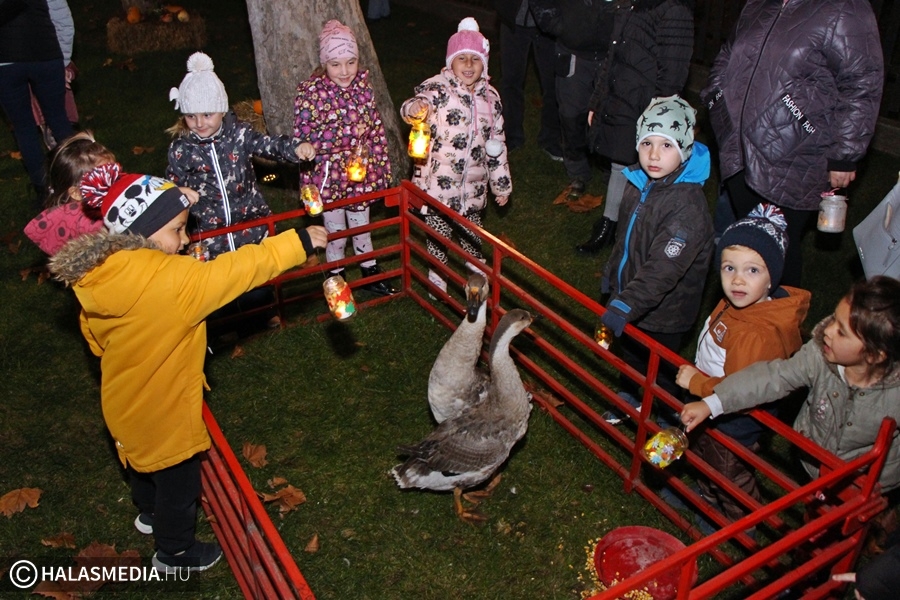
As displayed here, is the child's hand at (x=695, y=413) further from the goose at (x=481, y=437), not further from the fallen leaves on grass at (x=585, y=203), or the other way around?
the fallen leaves on grass at (x=585, y=203)

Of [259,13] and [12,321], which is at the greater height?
[259,13]

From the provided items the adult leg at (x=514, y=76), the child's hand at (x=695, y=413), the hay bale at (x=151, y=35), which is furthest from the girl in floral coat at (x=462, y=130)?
Result: the hay bale at (x=151, y=35)

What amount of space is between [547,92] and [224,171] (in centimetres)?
481

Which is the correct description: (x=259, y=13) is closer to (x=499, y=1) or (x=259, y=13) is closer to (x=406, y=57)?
(x=499, y=1)

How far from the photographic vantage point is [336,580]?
4324mm

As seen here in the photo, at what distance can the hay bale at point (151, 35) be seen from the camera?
43.1 feet

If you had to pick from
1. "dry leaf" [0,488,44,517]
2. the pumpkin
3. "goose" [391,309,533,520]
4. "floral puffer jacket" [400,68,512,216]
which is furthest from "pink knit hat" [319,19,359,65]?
the pumpkin

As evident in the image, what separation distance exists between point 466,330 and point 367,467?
1.27 meters

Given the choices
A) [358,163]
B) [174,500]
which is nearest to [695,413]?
[174,500]

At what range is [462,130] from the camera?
5941 mm

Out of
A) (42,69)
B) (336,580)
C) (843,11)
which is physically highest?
(843,11)

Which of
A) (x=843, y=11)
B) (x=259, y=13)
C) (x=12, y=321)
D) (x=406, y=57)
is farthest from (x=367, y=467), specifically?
(x=406, y=57)

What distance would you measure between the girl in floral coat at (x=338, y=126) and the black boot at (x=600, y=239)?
210 centimetres

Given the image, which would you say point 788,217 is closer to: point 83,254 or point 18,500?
point 83,254
